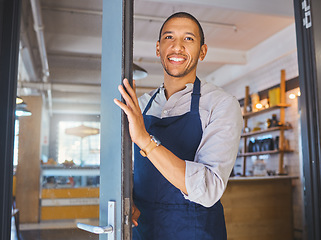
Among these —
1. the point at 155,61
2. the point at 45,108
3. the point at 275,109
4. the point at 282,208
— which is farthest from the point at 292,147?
the point at 45,108

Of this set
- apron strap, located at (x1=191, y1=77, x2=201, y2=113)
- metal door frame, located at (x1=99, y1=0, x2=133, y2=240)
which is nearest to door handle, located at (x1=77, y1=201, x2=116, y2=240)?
metal door frame, located at (x1=99, y1=0, x2=133, y2=240)

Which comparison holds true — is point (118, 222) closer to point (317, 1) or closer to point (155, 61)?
point (317, 1)

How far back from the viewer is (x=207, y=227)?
1.50 meters

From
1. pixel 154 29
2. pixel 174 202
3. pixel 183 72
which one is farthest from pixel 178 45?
pixel 154 29

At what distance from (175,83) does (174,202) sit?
0.60 meters

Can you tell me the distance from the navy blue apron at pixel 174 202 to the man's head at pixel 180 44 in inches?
4.2

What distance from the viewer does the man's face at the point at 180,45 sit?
1638 mm

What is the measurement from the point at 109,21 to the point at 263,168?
689 cm

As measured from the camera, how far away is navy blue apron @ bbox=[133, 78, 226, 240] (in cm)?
150

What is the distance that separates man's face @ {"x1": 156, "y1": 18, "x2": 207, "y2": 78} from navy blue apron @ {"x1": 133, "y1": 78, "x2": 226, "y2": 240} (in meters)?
0.11

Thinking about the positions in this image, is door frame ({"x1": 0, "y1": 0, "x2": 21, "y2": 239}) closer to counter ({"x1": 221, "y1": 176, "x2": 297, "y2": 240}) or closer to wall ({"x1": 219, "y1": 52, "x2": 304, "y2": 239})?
counter ({"x1": 221, "y1": 176, "x2": 297, "y2": 240})

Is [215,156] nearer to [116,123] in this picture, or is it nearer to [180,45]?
[116,123]

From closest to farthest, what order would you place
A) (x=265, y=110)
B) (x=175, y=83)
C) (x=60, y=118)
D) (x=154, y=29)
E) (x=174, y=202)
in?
(x=174, y=202) < (x=175, y=83) < (x=60, y=118) < (x=154, y=29) < (x=265, y=110)

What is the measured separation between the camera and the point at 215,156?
1.35 m
